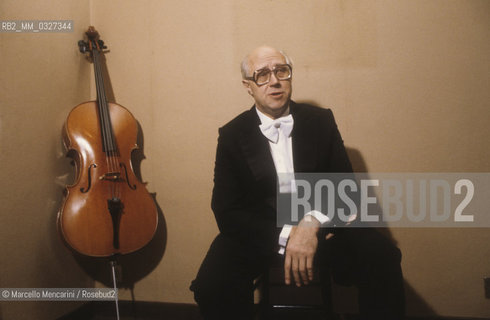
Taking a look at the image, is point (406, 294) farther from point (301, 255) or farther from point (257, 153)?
point (257, 153)

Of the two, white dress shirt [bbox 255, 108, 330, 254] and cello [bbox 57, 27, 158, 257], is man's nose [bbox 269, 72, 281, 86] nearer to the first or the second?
white dress shirt [bbox 255, 108, 330, 254]

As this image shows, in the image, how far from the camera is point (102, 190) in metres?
1.44

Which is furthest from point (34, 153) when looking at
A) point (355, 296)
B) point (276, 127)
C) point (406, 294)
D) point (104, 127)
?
point (406, 294)

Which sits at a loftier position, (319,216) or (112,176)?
(112,176)

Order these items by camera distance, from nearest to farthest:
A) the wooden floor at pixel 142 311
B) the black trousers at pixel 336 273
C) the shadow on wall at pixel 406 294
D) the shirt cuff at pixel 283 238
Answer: the black trousers at pixel 336 273, the shirt cuff at pixel 283 238, the shadow on wall at pixel 406 294, the wooden floor at pixel 142 311

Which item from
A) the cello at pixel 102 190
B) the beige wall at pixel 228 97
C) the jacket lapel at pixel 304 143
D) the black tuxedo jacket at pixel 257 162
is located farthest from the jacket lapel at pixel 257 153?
the cello at pixel 102 190

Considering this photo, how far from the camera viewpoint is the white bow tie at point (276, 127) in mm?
1371

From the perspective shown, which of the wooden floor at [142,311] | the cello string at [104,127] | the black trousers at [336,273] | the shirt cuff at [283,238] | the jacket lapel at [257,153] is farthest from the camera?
the wooden floor at [142,311]

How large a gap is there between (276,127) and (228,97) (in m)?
0.55

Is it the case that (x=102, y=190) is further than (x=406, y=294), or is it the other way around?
(x=406, y=294)

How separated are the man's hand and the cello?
81 cm

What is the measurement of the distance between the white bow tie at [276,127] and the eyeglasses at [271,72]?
0.61 ft

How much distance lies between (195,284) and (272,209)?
17.7 inches

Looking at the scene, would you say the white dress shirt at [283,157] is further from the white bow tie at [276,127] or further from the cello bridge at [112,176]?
the cello bridge at [112,176]
